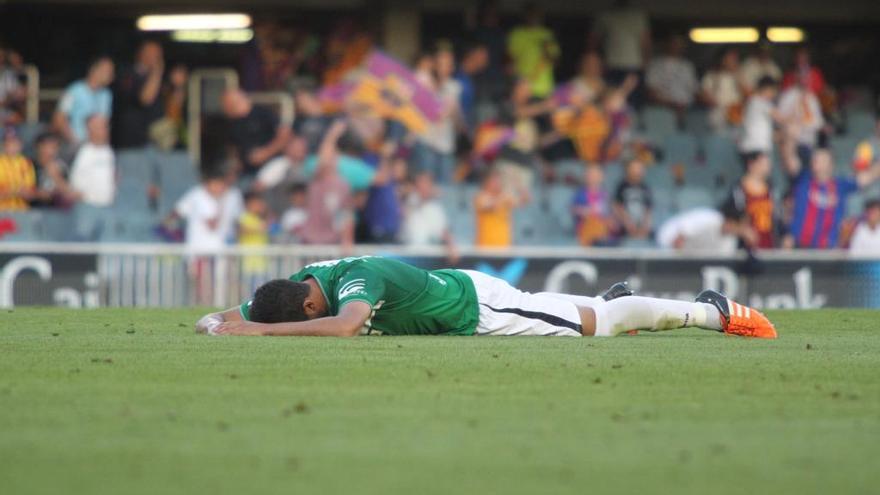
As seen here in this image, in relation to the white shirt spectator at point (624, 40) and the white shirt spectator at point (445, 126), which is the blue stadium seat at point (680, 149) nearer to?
the white shirt spectator at point (624, 40)

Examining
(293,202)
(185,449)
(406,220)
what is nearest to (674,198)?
(406,220)

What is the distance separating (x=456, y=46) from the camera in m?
22.9

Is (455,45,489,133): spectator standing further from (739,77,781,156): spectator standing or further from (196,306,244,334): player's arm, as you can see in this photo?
(196,306,244,334): player's arm

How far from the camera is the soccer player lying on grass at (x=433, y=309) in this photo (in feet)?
31.4

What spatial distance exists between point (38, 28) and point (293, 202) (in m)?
6.51

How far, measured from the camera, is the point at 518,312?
10438 millimetres

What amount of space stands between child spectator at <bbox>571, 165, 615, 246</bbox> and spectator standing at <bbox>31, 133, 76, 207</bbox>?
20.1 feet

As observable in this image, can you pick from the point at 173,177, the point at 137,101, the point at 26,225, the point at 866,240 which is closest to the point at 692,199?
the point at 866,240

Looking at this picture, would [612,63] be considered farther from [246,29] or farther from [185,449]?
[185,449]

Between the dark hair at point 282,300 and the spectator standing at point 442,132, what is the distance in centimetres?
1096

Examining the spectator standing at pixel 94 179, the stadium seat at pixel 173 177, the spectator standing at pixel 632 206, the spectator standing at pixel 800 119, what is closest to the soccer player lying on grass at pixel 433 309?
the spectator standing at pixel 94 179

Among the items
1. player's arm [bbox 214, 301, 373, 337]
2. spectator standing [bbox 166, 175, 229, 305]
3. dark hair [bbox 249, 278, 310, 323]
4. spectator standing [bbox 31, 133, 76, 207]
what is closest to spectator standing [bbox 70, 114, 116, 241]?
spectator standing [bbox 31, 133, 76, 207]

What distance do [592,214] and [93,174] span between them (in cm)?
607

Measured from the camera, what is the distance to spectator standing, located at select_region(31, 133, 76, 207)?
1925 centimetres
